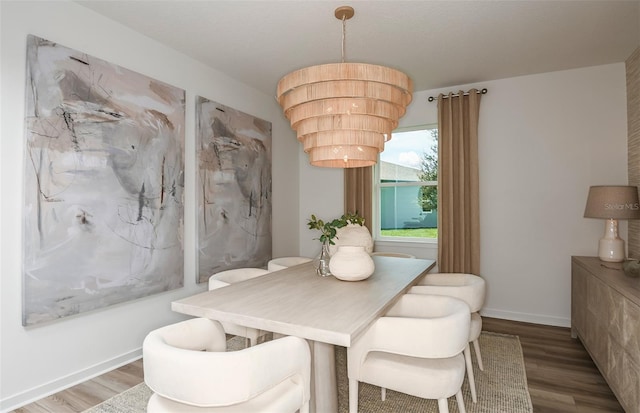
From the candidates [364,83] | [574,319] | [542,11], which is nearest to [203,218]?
[364,83]

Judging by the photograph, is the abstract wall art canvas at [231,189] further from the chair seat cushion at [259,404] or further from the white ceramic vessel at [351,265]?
the chair seat cushion at [259,404]

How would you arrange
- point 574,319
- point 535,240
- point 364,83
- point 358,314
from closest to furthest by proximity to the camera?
point 358,314 < point 364,83 < point 574,319 < point 535,240

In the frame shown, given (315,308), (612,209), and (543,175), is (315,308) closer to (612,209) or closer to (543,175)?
(612,209)

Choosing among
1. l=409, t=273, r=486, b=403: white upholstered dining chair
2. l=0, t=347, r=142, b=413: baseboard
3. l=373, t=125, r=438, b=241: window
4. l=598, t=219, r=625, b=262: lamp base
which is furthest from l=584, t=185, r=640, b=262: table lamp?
l=0, t=347, r=142, b=413: baseboard

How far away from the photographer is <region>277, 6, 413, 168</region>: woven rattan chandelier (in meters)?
1.87

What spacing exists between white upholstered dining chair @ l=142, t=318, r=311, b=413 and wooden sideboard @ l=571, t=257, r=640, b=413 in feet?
5.83

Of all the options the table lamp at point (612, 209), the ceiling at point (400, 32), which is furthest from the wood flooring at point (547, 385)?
the ceiling at point (400, 32)

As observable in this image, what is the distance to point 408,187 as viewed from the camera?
14.8ft

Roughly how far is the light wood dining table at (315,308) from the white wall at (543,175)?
208 centimetres

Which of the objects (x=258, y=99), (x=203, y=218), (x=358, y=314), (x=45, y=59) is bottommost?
(x=358, y=314)

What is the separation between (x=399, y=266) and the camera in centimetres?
278

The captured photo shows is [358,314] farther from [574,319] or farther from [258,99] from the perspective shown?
[258,99]

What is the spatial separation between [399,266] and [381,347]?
121 cm

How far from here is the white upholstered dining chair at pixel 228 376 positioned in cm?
113
